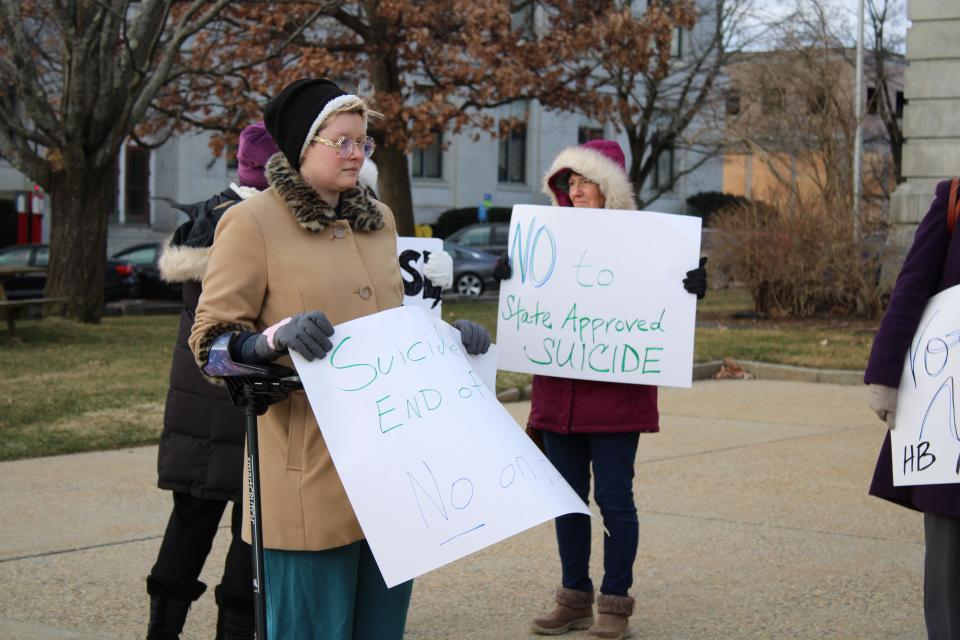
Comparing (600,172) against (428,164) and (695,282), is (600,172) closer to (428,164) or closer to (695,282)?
(695,282)

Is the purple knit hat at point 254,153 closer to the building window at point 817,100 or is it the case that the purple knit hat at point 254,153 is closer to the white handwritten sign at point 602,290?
the white handwritten sign at point 602,290

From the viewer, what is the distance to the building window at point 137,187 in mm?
37938

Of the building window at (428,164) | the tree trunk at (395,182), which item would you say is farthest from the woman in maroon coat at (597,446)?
the building window at (428,164)

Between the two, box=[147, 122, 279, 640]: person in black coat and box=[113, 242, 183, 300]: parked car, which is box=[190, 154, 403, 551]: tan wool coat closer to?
box=[147, 122, 279, 640]: person in black coat

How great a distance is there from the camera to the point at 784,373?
14039mm

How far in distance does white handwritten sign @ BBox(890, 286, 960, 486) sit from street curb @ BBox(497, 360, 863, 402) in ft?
32.2

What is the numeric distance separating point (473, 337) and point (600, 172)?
76.2 inches

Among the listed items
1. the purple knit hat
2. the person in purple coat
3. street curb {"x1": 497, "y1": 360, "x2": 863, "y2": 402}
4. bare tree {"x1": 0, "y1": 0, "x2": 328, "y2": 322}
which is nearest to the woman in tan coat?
the purple knit hat

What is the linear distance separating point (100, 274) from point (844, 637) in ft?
51.4

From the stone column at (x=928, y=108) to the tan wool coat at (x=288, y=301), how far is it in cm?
1591

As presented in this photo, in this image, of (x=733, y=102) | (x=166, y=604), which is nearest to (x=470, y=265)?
(x=733, y=102)

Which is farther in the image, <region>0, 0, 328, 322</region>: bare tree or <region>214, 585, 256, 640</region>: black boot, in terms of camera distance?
<region>0, 0, 328, 322</region>: bare tree

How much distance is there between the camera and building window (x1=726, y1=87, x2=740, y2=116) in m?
34.2

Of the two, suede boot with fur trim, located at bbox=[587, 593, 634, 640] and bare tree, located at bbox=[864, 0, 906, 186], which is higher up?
bare tree, located at bbox=[864, 0, 906, 186]
